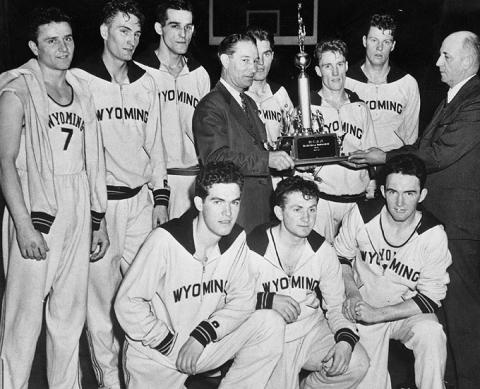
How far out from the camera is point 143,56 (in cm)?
379

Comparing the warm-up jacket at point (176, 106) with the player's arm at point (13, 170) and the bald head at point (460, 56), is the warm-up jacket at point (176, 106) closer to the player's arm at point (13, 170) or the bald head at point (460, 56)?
the player's arm at point (13, 170)

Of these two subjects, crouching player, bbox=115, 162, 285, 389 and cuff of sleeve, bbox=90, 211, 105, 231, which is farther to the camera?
cuff of sleeve, bbox=90, 211, 105, 231

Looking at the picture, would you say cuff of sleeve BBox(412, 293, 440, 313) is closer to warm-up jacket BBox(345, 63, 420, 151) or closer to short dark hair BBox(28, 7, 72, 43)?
A: warm-up jacket BBox(345, 63, 420, 151)

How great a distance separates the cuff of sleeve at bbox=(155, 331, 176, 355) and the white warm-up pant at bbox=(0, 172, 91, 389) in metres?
0.45

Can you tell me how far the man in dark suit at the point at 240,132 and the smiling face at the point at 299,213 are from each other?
0.18 meters

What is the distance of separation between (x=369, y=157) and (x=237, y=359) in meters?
1.31

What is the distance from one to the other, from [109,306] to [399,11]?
523 centimetres

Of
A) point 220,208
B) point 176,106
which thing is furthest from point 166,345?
point 176,106

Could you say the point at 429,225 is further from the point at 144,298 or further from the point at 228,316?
the point at 144,298

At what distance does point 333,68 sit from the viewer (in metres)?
3.67

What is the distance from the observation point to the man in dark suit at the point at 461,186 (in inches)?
129

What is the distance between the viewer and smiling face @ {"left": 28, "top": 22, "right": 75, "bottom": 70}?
2.83 metres

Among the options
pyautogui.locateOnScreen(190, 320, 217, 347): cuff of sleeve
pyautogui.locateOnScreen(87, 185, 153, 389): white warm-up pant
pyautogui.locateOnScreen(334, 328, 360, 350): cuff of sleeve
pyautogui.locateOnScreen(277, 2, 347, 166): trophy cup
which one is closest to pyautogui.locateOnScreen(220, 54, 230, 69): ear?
pyautogui.locateOnScreen(277, 2, 347, 166): trophy cup

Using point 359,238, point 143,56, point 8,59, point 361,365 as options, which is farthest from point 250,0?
point 361,365
